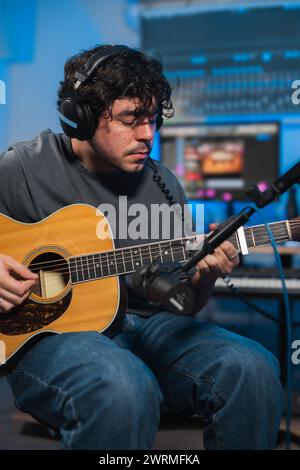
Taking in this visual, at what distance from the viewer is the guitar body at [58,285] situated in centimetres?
106

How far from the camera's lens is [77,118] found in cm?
117

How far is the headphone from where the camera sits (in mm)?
1170

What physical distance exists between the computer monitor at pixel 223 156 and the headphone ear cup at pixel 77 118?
149 cm

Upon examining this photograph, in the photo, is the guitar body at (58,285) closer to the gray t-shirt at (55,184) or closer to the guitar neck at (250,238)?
the gray t-shirt at (55,184)

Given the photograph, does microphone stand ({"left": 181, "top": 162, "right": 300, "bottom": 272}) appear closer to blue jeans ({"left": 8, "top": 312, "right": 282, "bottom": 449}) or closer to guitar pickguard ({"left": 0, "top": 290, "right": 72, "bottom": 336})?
blue jeans ({"left": 8, "top": 312, "right": 282, "bottom": 449})

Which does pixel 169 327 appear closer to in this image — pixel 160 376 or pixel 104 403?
pixel 160 376

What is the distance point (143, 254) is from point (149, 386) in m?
0.30

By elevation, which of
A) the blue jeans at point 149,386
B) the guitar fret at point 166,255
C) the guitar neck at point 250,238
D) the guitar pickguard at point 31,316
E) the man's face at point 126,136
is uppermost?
the man's face at point 126,136

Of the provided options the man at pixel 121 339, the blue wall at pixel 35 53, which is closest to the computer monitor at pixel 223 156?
the blue wall at pixel 35 53

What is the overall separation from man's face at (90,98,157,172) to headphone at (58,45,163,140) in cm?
4

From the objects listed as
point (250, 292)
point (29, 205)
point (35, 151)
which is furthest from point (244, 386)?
point (250, 292)

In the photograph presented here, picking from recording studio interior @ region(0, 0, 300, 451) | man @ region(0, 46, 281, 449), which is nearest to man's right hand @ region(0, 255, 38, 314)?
man @ region(0, 46, 281, 449)

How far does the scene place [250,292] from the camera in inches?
79.7

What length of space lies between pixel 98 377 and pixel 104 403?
1.9 inches
